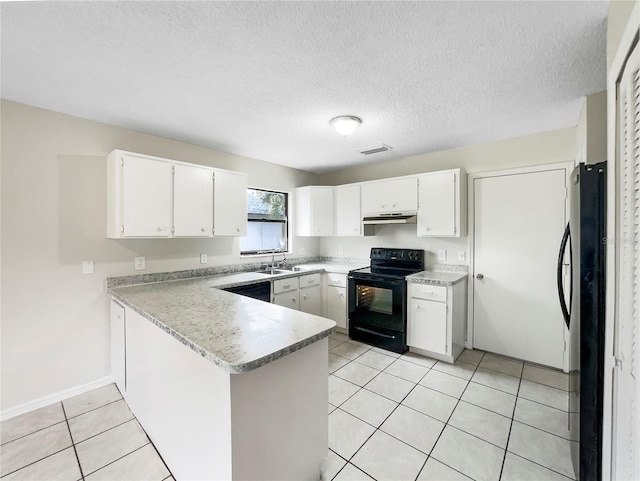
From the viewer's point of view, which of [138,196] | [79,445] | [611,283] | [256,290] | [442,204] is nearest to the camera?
[611,283]

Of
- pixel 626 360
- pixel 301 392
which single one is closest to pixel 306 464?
pixel 301 392

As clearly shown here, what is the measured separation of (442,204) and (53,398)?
164 inches

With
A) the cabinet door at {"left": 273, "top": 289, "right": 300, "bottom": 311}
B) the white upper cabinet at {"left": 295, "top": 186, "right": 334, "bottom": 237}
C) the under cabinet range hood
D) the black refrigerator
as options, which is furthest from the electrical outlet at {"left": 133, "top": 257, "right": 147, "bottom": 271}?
the black refrigerator

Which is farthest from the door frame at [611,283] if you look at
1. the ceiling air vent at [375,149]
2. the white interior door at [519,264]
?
the ceiling air vent at [375,149]

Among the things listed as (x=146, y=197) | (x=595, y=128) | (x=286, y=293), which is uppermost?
(x=595, y=128)

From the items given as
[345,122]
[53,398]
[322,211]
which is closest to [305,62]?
[345,122]

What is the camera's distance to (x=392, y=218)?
141 inches

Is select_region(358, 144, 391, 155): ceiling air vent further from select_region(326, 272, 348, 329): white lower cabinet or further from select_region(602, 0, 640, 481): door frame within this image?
select_region(602, 0, 640, 481): door frame

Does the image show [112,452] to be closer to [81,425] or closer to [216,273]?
[81,425]

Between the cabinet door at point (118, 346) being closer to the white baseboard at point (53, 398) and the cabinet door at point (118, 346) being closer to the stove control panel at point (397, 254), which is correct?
the white baseboard at point (53, 398)

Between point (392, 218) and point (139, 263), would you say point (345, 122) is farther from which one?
point (139, 263)

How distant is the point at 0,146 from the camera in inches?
80.5

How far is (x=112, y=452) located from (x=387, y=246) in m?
3.45

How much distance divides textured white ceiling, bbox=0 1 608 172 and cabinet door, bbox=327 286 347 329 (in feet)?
7.02
